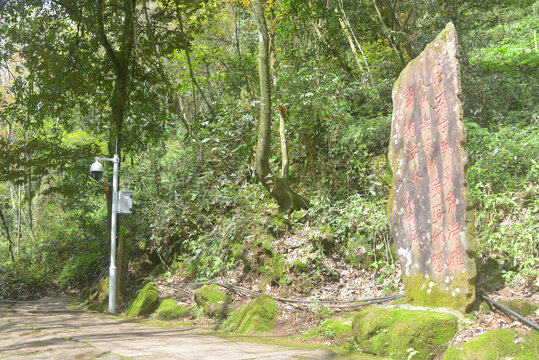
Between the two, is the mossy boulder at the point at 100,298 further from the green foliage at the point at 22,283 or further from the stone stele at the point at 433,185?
the stone stele at the point at 433,185

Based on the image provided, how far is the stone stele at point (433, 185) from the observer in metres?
4.35

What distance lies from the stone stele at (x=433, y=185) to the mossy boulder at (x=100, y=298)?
291 inches

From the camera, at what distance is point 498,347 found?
11.5ft

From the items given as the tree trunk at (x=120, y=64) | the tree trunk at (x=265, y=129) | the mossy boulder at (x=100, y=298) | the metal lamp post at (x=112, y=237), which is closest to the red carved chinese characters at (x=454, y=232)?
the tree trunk at (x=265, y=129)

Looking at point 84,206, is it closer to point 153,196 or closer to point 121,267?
point 153,196

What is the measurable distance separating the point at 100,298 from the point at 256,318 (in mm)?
6265

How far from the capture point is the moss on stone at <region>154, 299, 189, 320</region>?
24.0 feet

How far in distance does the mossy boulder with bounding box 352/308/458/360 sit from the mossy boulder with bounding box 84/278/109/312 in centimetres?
708

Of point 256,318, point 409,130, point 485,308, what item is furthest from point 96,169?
point 485,308

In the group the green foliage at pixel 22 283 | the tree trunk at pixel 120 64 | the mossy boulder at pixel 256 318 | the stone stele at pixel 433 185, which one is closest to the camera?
the stone stele at pixel 433 185

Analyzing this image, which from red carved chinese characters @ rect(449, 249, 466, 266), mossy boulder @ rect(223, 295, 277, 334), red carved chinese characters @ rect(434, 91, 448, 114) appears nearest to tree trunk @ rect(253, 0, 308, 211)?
mossy boulder @ rect(223, 295, 277, 334)

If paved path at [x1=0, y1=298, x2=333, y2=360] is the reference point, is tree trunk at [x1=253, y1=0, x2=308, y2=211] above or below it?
above

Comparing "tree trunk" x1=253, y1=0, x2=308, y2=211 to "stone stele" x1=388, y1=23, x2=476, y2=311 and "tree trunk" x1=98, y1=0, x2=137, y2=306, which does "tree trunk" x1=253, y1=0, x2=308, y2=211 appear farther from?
"tree trunk" x1=98, y1=0, x2=137, y2=306

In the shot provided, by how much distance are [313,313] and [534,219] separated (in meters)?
3.24
